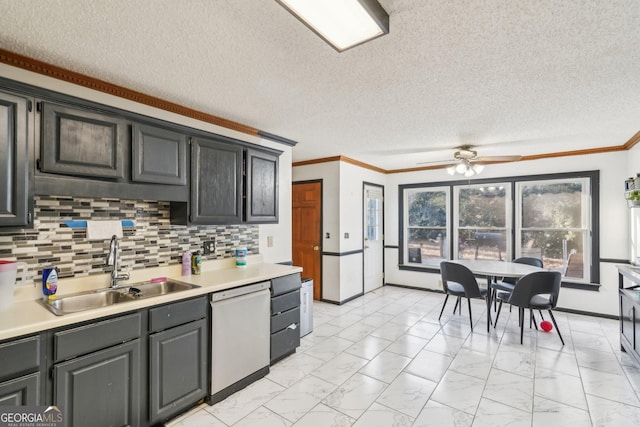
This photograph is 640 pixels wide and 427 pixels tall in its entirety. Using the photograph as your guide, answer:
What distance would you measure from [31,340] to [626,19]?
3.34 m

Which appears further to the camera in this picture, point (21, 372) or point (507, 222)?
point (507, 222)

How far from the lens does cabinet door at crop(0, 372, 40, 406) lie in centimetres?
142

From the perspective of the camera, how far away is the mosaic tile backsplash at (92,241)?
1.98 metres

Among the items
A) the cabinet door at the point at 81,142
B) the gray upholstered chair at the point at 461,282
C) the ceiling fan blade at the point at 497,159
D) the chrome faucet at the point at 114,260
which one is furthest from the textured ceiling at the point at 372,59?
the gray upholstered chair at the point at 461,282

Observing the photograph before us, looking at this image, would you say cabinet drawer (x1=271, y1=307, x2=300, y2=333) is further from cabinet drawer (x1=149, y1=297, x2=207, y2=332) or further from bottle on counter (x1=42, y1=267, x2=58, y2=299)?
bottle on counter (x1=42, y1=267, x2=58, y2=299)

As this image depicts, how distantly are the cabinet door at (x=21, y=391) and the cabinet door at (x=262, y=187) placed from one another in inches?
73.7

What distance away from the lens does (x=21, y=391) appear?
147 cm

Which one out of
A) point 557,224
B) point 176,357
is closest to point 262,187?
point 176,357

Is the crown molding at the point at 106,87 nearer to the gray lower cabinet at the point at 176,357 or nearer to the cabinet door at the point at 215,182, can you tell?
the cabinet door at the point at 215,182

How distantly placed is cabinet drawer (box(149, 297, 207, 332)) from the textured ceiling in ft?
5.28

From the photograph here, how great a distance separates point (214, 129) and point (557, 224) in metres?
4.96

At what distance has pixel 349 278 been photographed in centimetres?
499

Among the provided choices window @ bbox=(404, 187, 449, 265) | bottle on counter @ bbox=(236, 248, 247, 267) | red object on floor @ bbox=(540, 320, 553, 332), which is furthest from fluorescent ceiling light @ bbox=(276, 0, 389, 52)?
window @ bbox=(404, 187, 449, 265)

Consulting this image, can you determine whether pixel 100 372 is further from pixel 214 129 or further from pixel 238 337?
pixel 214 129
